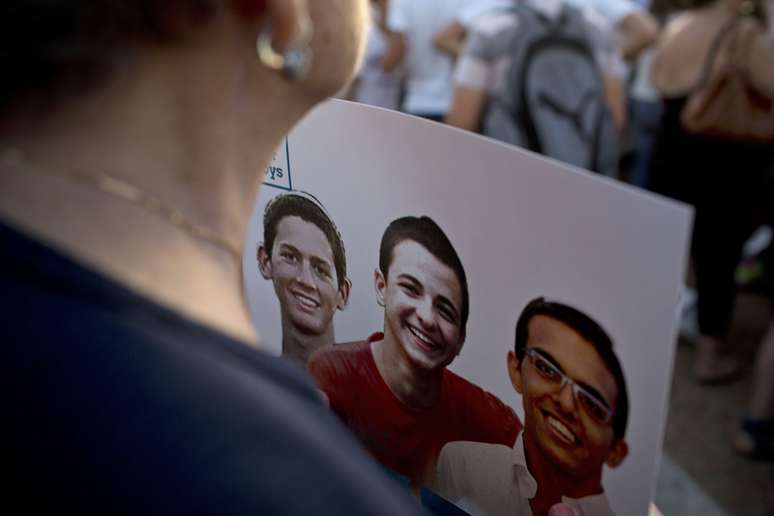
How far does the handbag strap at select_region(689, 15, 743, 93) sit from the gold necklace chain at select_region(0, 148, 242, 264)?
6.19 feet

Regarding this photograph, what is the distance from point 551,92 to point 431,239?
4.28ft

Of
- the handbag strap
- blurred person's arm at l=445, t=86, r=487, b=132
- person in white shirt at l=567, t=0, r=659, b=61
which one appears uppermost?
person in white shirt at l=567, t=0, r=659, b=61

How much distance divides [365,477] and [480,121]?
1.58m

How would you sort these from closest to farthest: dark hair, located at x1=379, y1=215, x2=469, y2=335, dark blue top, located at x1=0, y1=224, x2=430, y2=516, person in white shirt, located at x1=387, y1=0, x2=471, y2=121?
dark blue top, located at x1=0, y1=224, x2=430, y2=516, dark hair, located at x1=379, y1=215, x2=469, y2=335, person in white shirt, located at x1=387, y1=0, x2=471, y2=121

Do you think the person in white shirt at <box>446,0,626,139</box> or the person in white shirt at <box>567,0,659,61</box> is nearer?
the person in white shirt at <box>446,0,626,139</box>

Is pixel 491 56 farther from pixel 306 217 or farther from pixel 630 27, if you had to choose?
pixel 306 217

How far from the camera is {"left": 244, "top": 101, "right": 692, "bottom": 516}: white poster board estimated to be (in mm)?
495

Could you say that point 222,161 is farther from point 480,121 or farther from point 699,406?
point 699,406

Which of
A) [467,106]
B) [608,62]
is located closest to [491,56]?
[467,106]

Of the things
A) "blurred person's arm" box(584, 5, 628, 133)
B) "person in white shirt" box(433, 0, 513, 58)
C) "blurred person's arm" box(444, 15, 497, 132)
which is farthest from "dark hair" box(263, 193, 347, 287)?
"person in white shirt" box(433, 0, 513, 58)

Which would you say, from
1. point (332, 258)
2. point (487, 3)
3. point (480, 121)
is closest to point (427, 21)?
point (487, 3)

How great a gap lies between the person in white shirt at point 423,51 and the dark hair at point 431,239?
186 cm

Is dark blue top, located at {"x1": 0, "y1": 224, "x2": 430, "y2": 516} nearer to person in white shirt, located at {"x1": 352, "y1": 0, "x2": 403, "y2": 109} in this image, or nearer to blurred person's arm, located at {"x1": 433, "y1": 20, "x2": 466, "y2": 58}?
blurred person's arm, located at {"x1": 433, "y1": 20, "x2": 466, "y2": 58}

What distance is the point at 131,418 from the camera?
14.3 inches
